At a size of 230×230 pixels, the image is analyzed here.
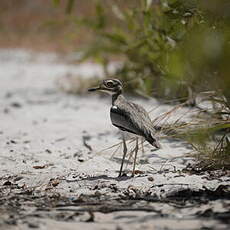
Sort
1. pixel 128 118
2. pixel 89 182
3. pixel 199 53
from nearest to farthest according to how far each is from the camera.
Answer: pixel 199 53 → pixel 89 182 → pixel 128 118

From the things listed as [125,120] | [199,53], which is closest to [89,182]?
[125,120]

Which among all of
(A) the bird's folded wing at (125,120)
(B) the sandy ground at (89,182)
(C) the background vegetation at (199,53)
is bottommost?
(B) the sandy ground at (89,182)

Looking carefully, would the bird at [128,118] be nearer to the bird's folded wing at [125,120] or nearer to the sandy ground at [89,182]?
→ the bird's folded wing at [125,120]

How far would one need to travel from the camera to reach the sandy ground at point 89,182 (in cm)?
282

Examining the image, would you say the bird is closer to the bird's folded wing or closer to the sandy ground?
the bird's folded wing

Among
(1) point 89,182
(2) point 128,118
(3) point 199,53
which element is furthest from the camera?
(2) point 128,118

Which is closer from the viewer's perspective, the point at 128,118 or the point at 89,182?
the point at 89,182

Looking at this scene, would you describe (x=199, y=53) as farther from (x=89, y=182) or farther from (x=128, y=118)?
(x=89, y=182)

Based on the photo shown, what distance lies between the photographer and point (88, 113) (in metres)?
6.95

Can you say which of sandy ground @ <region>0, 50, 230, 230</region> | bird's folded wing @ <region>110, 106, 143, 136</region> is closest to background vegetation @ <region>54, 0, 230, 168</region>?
sandy ground @ <region>0, 50, 230, 230</region>

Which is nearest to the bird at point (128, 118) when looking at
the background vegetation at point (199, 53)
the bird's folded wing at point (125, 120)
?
the bird's folded wing at point (125, 120)

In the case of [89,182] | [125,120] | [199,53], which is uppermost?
[199,53]

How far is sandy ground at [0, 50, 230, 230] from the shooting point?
2.82 meters

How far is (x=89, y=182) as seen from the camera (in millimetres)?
3654
